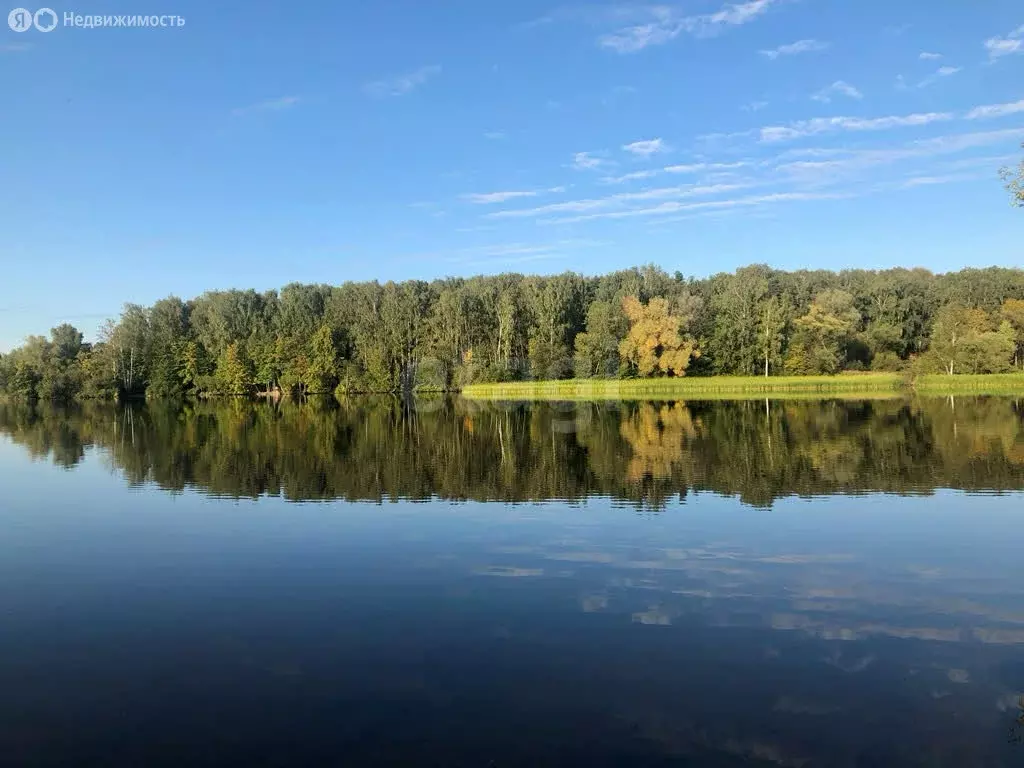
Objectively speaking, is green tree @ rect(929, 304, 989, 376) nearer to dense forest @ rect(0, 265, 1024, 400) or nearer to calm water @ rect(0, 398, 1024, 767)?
dense forest @ rect(0, 265, 1024, 400)

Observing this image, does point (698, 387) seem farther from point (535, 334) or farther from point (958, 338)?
point (958, 338)

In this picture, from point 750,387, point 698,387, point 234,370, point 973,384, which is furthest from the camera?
point 234,370

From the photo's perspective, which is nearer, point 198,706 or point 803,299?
point 198,706

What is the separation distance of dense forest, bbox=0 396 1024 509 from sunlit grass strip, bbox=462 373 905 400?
25305 mm

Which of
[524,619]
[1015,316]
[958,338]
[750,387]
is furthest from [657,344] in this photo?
[524,619]

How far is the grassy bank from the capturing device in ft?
223

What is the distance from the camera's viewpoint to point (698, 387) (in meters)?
78.7

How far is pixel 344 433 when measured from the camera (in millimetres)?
39688

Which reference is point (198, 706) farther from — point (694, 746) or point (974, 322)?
point (974, 322)

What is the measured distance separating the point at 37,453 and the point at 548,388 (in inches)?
2250

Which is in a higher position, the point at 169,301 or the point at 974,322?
the point at 169,301

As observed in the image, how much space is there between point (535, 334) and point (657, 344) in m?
17.2

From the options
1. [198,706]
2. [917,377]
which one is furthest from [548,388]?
[198,706]

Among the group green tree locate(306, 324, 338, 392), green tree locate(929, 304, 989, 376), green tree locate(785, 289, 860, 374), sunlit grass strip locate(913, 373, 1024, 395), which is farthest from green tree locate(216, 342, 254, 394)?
green tree locate(929, 304, 989, 376)
